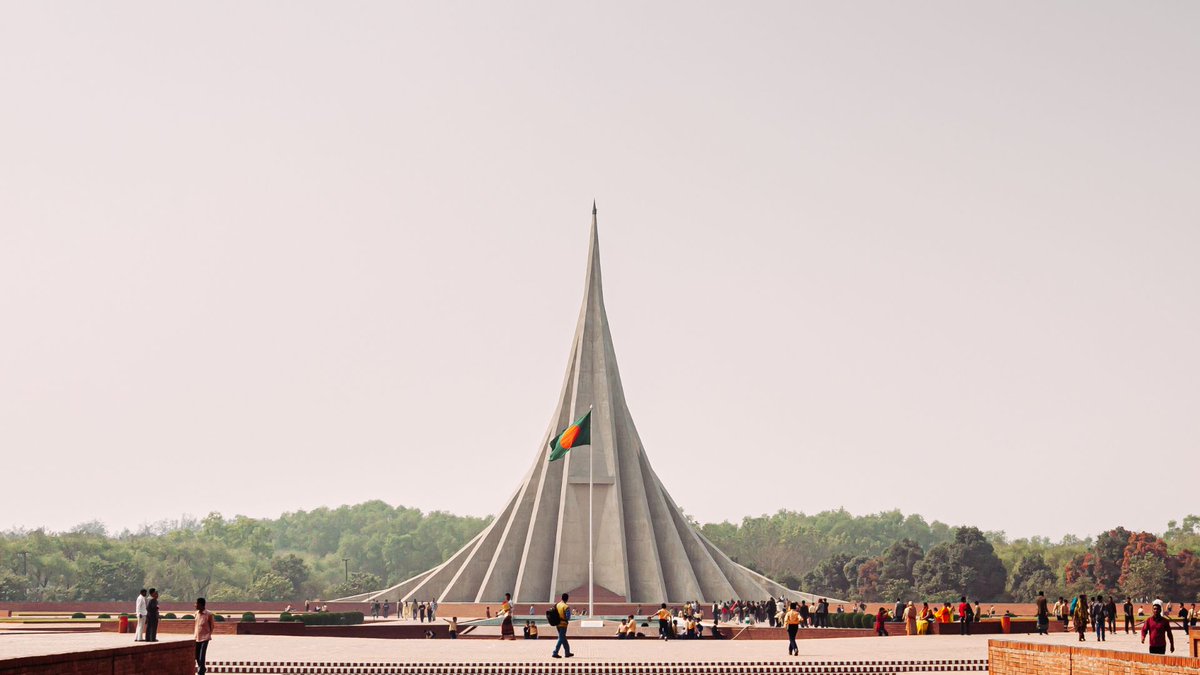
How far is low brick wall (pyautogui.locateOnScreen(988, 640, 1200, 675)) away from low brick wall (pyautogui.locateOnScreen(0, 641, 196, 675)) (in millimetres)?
7727

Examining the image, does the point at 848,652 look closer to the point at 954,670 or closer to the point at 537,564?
the point at 954,670

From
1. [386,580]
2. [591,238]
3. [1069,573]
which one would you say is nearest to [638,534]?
[591,238]

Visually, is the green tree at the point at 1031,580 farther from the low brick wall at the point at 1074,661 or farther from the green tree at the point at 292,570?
the low brick wall at the point at 1074,661

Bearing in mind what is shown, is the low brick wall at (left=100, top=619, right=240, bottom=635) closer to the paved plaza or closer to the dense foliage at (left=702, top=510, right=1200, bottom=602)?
the paved plaza

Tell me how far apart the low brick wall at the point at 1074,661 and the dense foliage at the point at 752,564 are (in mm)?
34152

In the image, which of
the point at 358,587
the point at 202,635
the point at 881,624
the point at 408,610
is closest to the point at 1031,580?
the point at 408,610

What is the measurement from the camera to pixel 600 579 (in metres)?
41.3

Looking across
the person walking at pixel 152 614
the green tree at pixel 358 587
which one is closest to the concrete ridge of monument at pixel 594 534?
the green tree at pixel 358 587

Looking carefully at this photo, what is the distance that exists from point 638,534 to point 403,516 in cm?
6235

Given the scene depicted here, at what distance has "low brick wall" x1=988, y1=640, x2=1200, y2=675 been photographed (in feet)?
32.0

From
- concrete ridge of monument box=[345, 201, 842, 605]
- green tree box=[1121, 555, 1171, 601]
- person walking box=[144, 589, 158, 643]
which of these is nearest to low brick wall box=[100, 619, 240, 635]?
person walking box=[144, 589, 158, 643]

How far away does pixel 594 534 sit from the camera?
42.0m

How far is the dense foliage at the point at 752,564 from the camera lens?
47.6 metres

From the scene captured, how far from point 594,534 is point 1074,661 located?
31.3m
